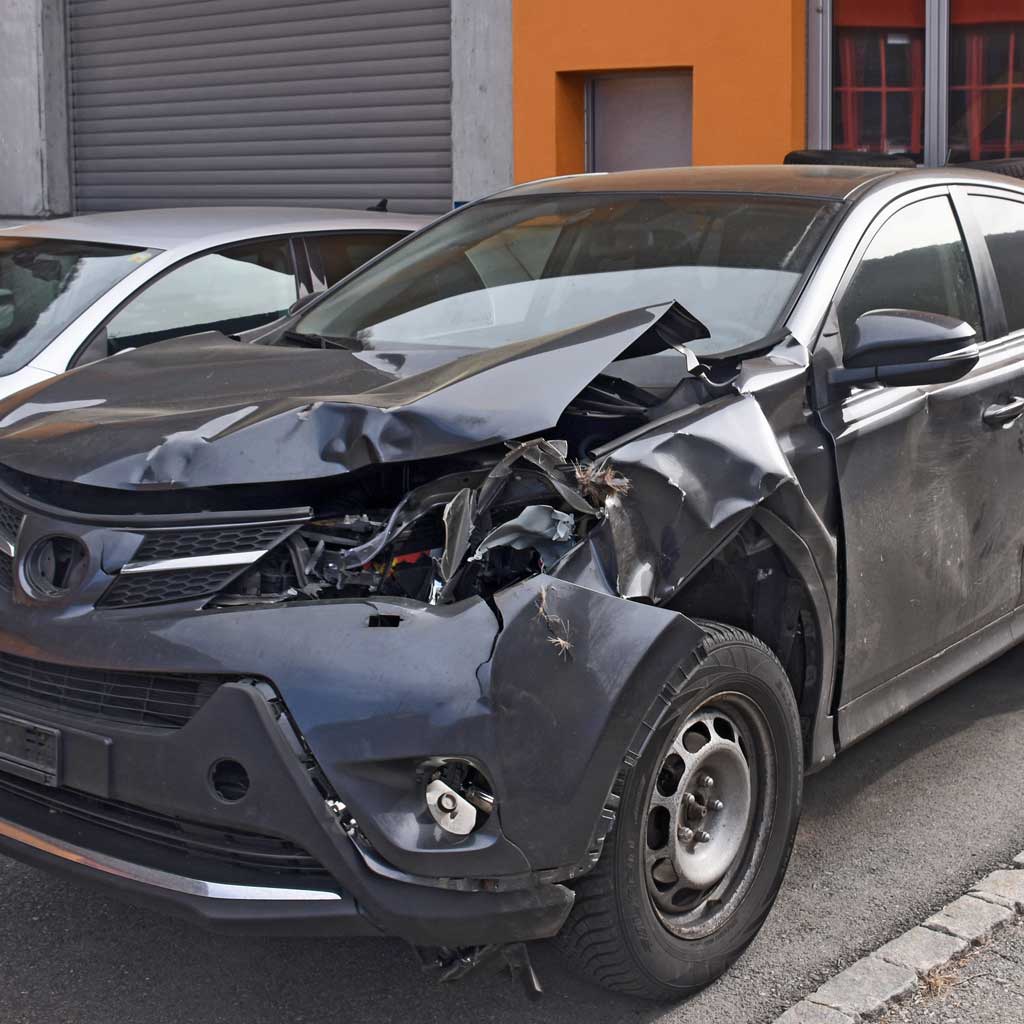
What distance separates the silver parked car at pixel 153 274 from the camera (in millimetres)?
6074

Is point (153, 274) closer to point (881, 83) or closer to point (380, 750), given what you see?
point (380, 750)

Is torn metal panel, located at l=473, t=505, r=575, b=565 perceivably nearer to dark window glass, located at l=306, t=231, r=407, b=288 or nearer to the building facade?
dark window glass, located at l=306, t=231, r=407, b=288

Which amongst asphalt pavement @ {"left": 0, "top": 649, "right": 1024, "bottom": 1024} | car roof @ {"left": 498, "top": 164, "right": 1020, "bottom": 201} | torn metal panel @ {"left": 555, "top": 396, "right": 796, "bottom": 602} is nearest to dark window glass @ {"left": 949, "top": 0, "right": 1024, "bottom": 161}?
car roof @ {"left": 498, "top": 164, "right": 1020, "bottom": 201}

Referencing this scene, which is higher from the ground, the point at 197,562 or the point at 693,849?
the point at 197,562

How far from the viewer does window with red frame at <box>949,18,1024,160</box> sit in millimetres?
10578

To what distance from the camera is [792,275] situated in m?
4.00

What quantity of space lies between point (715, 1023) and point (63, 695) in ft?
4.94

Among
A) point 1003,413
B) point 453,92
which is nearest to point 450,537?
point 1003,413

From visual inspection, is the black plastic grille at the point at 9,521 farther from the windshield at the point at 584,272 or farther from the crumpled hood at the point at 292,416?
the windshield at the point at 584,272

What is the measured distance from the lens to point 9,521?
3.24 meters

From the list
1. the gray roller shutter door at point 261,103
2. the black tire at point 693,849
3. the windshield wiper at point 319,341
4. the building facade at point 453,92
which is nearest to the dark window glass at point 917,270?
the black tire at point 693,849

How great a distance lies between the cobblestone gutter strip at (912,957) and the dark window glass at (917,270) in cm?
142

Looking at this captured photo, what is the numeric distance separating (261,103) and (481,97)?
2.79 metres

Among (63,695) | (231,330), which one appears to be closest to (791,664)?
(63,695)
